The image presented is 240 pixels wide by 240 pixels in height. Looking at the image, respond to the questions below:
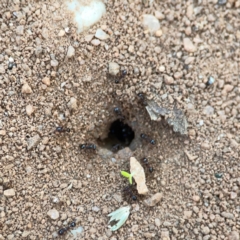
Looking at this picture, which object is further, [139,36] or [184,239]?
[139,36]

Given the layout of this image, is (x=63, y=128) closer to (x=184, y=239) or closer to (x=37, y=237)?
(x=37, y=237)

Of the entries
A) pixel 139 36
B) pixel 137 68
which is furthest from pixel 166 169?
pixel 139 36

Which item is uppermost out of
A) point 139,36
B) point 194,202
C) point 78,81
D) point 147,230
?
point 139,36

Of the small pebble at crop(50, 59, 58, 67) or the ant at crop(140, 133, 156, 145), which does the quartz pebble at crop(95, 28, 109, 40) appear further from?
the ant at crop(140, 133, 156, 145)

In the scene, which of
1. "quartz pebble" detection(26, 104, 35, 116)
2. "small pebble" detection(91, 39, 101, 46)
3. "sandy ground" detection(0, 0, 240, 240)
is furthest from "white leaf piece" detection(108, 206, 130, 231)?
"small pebble" detection(91, 39, 101, 46)

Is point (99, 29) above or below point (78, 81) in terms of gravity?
above
